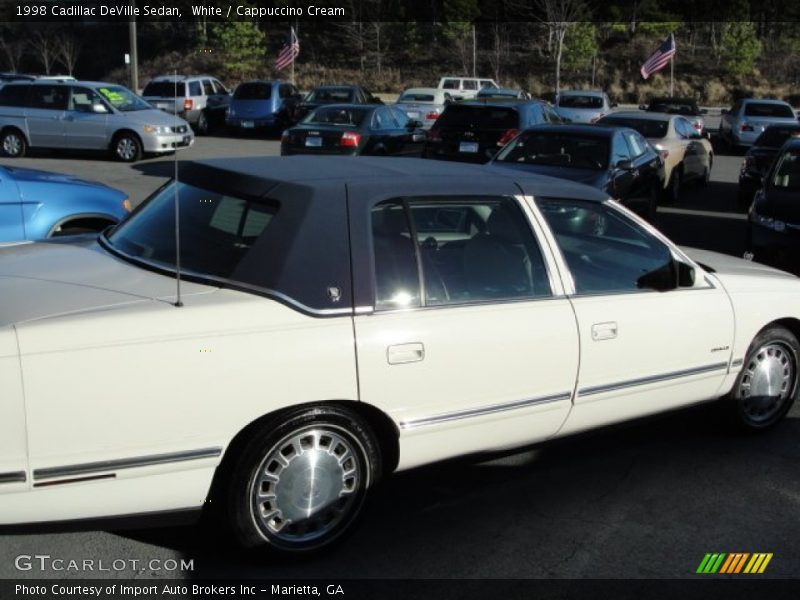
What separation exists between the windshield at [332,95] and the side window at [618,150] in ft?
57.7

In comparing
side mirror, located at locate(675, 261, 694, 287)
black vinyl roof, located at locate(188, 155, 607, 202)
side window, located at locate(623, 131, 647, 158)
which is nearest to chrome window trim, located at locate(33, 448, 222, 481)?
black vinyl roof, located at locate(188, 155, 607, 202)

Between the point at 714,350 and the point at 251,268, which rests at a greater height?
the point at 251,268

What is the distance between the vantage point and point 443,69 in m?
61.2

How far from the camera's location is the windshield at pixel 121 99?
20234 millimetres

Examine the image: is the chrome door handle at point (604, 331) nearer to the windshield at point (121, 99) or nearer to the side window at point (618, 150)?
the side window at point (618, 150)

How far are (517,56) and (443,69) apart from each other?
5.22 metres

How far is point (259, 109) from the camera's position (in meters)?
27.2

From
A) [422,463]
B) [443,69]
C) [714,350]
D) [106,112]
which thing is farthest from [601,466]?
[443,69]

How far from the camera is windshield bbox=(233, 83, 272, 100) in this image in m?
27.6

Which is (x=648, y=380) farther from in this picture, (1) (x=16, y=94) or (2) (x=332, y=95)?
(2) (x=332, y=95)

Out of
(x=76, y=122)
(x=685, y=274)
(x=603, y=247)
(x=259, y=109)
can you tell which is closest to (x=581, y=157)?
(x=603, y=247)

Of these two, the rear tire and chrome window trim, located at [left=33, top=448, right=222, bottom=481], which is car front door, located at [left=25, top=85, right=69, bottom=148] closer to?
the rear tire

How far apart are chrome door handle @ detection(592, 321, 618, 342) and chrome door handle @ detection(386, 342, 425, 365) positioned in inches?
38.1

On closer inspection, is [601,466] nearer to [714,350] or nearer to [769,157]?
[714,350]
